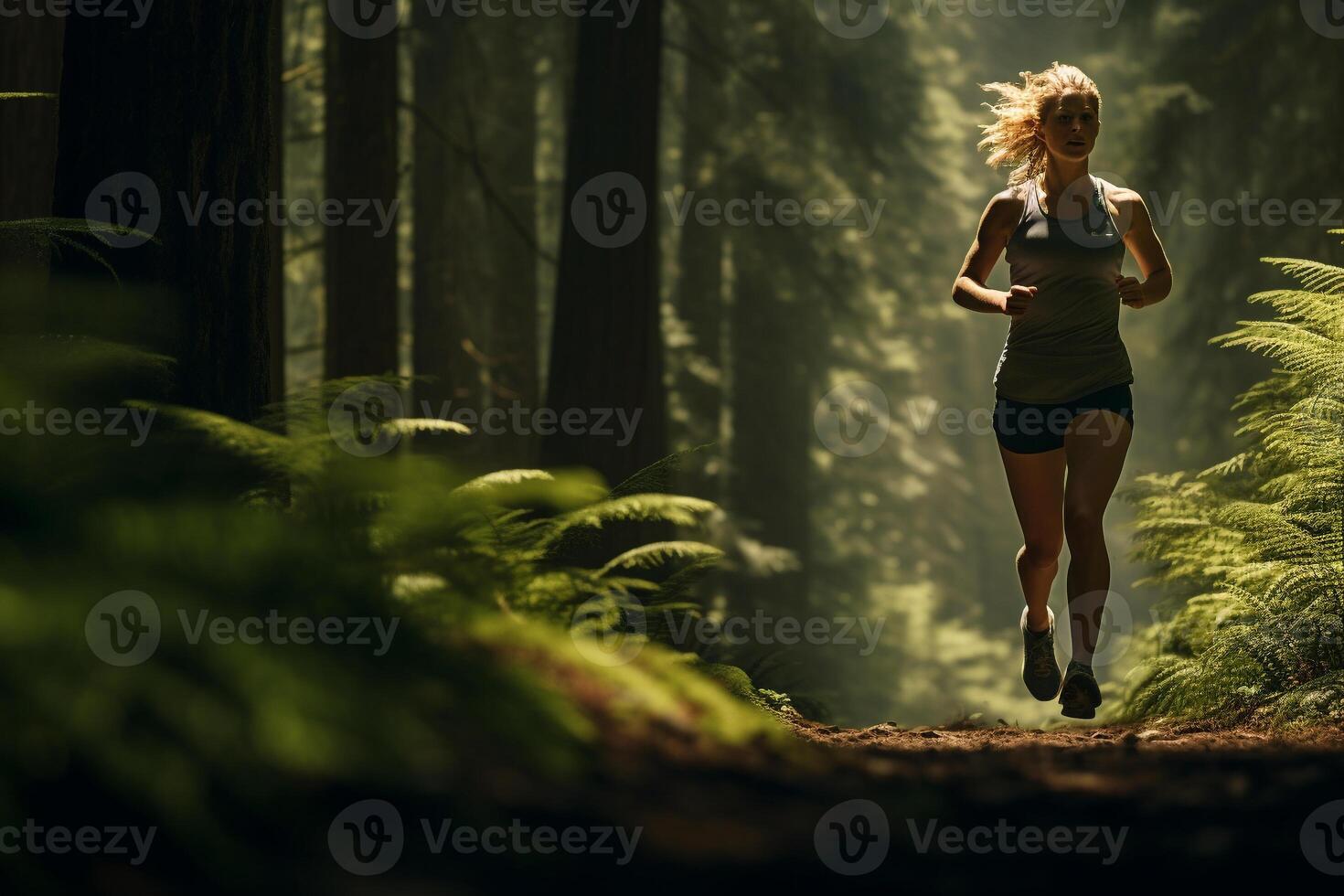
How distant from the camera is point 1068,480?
5648mm

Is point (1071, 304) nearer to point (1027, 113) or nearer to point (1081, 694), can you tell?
point (1027, 113)

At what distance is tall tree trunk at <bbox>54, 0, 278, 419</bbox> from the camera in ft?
15.0

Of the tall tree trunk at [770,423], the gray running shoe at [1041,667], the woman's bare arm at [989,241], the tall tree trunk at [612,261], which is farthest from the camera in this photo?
the tall tree trunk at [770,423]

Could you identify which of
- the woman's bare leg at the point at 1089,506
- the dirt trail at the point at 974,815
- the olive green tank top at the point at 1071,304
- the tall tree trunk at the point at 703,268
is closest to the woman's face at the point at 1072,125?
the olive green tank top at the point at 1071,304

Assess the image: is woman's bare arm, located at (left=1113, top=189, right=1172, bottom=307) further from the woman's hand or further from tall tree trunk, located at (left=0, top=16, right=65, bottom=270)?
tall tree trunk, located at (left=0, top=16, right=65, bottom=270)

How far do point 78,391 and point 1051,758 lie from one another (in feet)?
10.3

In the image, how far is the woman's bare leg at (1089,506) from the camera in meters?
5.51

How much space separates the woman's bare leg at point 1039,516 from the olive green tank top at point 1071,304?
1.17 feet

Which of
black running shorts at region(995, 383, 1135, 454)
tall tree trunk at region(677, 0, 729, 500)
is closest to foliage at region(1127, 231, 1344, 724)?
black running shorts at region(995, 383, 1135, 454)

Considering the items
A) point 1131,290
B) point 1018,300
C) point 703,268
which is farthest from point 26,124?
point 703,268

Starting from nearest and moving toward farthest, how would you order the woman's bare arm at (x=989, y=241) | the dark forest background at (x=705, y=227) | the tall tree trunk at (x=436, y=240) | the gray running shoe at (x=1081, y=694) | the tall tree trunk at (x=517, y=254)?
the dark forest background at (x=705, y=227) < the gray running shoe at (x=1081, y=694) < the woman's bare arm at (x=989, y=241) < the tall tree trunk at (x=436, y=240) < the tall tree trunk at (x=517, y=254)

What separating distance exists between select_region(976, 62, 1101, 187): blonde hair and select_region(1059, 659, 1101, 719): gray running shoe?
225cm

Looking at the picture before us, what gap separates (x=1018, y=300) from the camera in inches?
207

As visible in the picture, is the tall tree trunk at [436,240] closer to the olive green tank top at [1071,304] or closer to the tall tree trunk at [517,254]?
the tall tree trunk at [517,254]
